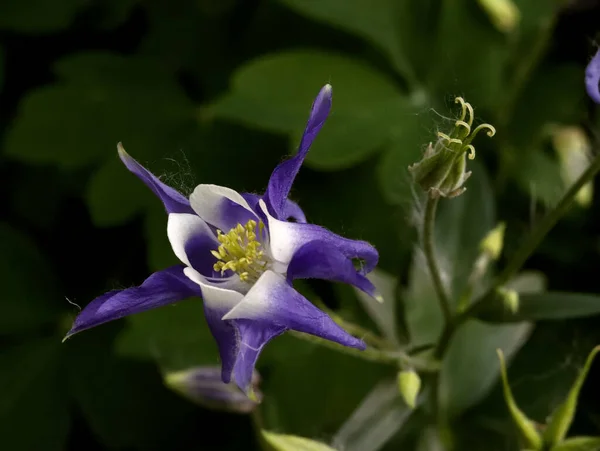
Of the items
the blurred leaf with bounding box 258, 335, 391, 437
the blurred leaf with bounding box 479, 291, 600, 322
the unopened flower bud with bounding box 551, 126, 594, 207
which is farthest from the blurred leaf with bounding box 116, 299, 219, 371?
the unopened flower bud with bounding box 551, 126, 594, 207

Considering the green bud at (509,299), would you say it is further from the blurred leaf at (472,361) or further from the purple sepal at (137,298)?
the purple sepal at (137,298)

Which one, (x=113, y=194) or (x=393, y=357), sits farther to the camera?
(x=113, y=194)

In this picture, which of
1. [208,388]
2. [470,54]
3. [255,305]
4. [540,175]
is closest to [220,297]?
[255,305]

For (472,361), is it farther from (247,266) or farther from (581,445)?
(247,266)

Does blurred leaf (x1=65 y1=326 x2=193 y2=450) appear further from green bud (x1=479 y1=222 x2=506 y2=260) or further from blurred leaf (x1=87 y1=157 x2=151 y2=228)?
green bud (x1=479 y1=222 x2=506 y2=260)

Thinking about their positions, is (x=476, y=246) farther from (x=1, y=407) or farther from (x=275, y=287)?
(x=1, y=407)
